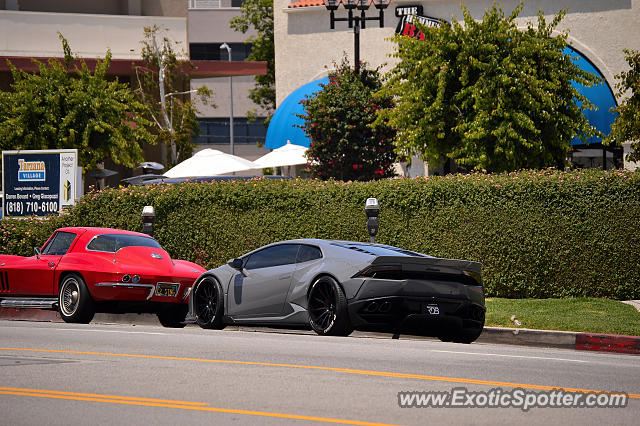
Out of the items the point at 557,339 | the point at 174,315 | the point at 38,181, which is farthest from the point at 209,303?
the point at 38,181

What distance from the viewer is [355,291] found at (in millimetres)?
11852

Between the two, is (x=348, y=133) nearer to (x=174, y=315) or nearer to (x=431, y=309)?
(x=174, y=315)

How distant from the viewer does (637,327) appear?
14328 millimetres

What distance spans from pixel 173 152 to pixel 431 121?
2199 cm

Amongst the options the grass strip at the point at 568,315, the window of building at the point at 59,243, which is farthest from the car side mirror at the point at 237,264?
the grass strip at the point at 568,315

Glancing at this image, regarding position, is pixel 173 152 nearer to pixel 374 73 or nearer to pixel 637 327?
pixel 374 73

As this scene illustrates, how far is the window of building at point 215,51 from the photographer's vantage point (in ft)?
260

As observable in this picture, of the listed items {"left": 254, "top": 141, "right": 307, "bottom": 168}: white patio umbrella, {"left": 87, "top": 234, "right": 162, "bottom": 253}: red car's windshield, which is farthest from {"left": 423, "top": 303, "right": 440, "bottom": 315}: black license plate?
{"left": 254, "top": 141, "right": 307, "bottom": 168}: white patio umbrella

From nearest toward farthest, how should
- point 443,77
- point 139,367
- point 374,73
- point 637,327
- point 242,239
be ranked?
point 139,367 → point 637,327 → point 242,239 → point 443,77 → point 374,73

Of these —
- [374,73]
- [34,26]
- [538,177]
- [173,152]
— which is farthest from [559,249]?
[34,26]

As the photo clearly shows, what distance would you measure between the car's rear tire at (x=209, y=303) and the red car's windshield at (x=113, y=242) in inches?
67.7

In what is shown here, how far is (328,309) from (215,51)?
69509 mm

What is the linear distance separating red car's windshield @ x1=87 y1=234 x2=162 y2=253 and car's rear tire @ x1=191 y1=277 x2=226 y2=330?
1.72 m

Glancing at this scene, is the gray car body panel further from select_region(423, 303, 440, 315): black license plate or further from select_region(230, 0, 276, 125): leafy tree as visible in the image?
select_region(230, 0, 276, 125): leafy tree
